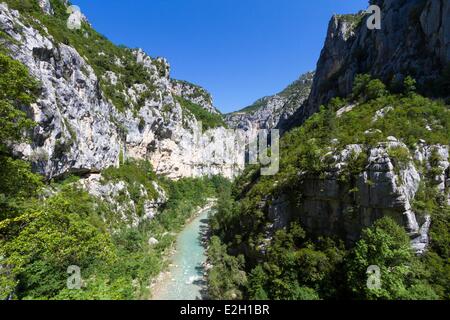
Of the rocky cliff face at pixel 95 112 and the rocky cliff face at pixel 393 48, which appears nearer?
the rocky cliff face at pixel 95 112

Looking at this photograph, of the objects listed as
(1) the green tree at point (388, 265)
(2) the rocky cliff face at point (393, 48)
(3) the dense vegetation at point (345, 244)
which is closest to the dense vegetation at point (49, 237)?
(3) the dense vegetation at point (345, 244)

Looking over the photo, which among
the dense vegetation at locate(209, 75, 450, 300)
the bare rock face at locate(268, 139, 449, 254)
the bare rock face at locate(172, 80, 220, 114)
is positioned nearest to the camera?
the dense vegetation at locate(209, 75, 450, 300)

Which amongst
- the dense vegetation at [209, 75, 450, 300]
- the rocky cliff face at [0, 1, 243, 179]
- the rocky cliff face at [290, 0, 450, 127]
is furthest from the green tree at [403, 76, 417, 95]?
the rocky cliff face at [0, 1, 243, 179]

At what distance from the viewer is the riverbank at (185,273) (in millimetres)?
19141

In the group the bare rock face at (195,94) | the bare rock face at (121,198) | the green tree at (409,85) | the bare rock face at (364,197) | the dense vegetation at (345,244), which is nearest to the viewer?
the dense vegetation at (345,244)

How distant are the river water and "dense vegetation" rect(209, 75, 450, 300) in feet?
6.12

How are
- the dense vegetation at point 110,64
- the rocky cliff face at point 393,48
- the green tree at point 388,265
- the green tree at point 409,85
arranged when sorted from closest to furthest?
the green tree at point 388,265, the green tree at point 409,85, the rocky cliff face at point 393,48, the dense vegetation at point 110,64

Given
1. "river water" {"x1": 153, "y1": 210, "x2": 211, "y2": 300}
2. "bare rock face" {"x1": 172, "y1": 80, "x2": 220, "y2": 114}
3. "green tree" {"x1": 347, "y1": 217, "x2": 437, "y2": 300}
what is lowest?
"river water" {"x1": 153, "y1": 210, "x2": 211, "y2": 300}

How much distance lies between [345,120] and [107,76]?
41.8 meters

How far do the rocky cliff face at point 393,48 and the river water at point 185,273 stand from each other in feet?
105

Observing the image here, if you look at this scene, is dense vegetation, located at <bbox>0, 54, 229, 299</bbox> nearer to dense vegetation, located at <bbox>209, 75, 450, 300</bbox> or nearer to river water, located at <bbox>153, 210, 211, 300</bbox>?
river water, located at <bbox>153, 210, 211, 300</bbox>

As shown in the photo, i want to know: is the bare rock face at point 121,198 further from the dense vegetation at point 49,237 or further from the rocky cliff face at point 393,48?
the rocky cliff face at point 393,48

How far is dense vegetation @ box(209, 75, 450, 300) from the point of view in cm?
1302

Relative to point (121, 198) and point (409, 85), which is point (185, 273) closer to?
point (121, 198)
